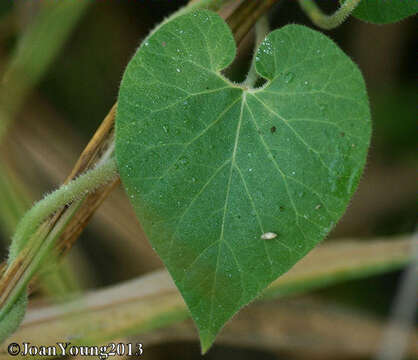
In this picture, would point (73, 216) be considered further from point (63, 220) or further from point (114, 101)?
point (114, 101)

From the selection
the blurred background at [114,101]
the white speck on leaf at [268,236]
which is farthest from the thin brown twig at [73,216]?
the blurred background at [114,101]

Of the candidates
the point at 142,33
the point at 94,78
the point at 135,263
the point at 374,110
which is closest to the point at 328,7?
the point at 374,110

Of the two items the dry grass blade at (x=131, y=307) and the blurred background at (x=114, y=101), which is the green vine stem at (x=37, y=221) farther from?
the blurred background at (x=114, y=101)

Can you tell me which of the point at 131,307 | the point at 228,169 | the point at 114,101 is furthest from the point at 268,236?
the point at 114,101

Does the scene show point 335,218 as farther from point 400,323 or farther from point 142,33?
point 142,33

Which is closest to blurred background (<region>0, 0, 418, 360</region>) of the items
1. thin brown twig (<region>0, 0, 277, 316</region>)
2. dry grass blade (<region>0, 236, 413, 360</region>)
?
dry grass blade (<region>0, 236, 413, 360</region>)

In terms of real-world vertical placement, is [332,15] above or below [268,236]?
above

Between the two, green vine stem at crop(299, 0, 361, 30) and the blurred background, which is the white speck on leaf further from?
the blurred background
